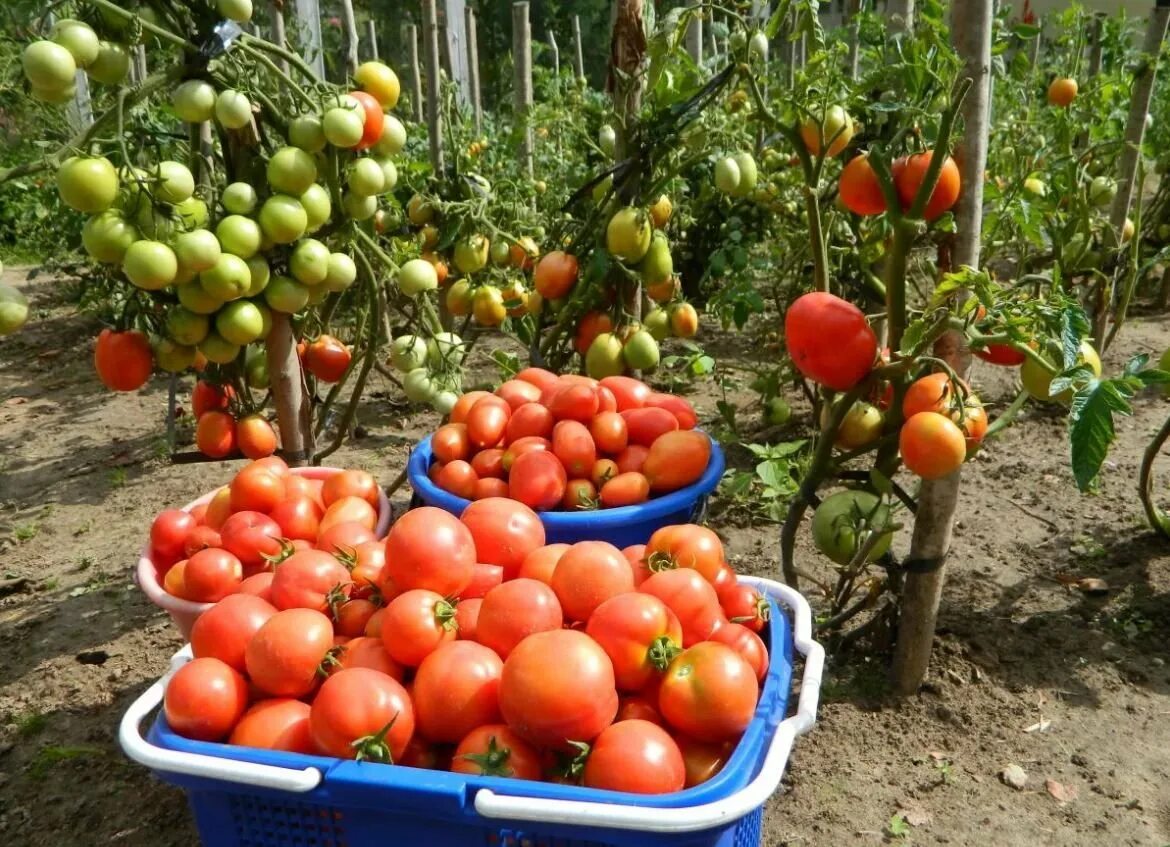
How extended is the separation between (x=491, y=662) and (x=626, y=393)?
42.1 inches

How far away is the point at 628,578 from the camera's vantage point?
4.88 ft

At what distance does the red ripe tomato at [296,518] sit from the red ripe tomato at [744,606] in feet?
2.94

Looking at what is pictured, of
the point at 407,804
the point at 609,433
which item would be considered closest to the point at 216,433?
the point at 609,433

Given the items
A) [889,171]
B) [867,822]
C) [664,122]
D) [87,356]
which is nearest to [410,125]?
[87,356]

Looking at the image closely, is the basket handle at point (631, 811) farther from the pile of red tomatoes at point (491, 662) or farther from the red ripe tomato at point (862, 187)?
the red ripe tomato at point (862, 187)

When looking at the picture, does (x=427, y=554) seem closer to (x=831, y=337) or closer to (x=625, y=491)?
(x=625, y=491)

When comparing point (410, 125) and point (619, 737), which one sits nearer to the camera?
point (619, 737)

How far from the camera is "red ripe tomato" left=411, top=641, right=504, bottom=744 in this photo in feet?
4.30

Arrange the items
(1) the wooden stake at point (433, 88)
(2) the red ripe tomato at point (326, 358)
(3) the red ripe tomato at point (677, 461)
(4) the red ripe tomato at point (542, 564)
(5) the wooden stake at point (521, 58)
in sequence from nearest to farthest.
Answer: (4) the red ripe tomato at point (542, 564), (3) the red ripe tomato at point (677, 461), (2) the red ripe tomato at point (326, 358), (1) the wooden stake at point (433, 88), (5) the wooden stake at point (521, 58)

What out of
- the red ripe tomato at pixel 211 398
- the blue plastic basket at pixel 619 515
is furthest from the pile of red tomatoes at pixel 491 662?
the red ripe tomato at pixel 211 398

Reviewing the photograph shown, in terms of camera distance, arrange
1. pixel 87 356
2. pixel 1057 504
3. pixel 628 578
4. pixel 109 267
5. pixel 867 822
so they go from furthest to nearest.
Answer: pixel 87 356 < pixel 1057 504 < pixel 109 267 < pixel 867 822 < pixel 628 578

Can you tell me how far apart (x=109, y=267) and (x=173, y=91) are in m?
0.50

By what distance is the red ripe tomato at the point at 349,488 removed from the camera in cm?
205

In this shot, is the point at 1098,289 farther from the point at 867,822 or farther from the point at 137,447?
the point at 137,447
